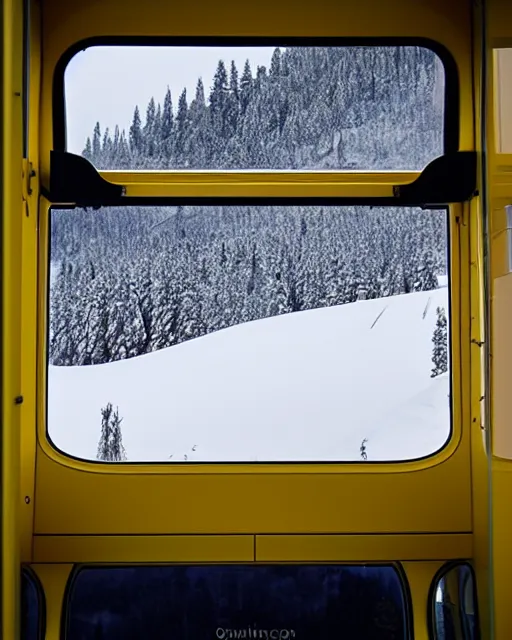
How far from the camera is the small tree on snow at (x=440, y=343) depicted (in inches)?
92.3

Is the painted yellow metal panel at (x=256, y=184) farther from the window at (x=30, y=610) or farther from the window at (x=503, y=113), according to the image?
the window at (x=30, y=610)

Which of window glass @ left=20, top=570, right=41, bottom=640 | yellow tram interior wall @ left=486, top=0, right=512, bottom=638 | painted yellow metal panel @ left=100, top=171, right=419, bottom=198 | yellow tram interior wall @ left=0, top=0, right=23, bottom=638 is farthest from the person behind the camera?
painted yellow metal panel @ left=100, top=171, right=419, bottom=198

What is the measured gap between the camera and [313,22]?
2287 millimetres

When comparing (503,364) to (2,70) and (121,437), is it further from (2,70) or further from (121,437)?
(2,70)

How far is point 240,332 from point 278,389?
0.69 ft

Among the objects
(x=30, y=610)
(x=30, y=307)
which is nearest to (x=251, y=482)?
(x=30, y=610)

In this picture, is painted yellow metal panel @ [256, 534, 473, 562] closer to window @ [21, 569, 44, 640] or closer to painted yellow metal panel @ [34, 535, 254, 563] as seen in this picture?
painted yellow metal panel @ [34, 535, 254, 563]

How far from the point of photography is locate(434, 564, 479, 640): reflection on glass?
2.19 m

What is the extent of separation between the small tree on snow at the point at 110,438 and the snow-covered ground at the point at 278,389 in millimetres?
17

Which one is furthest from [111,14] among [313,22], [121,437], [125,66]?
[121,437]

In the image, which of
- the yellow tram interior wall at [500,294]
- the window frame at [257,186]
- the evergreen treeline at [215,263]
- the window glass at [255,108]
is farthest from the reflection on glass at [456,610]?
the window glass at [255,108]

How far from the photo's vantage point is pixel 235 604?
224cm

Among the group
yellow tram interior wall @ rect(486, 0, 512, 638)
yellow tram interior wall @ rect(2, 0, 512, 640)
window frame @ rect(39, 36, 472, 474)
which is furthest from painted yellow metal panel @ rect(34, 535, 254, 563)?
yellow tram interior wall @ rect(486, 0, 512, 638)

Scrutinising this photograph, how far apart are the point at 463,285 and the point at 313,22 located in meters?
0.92
